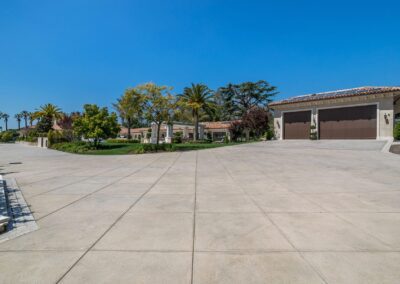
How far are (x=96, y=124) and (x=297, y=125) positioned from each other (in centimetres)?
2394

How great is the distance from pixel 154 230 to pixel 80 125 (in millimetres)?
27245

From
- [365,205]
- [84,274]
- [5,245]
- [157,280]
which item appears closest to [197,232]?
[157,280]

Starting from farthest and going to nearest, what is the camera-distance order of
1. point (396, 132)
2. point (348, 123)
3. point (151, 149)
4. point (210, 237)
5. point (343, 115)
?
point (343, 115), point (348, 123), point (151, 149), point (396, 132), point (210, 237)

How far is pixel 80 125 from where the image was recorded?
2731 cm

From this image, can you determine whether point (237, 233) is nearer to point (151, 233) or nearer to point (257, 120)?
point (151, 233)

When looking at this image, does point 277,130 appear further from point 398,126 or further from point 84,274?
point 84,274

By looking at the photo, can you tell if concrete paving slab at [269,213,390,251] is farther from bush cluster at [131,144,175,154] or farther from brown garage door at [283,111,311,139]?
brown garage door at [283,111,311,139]

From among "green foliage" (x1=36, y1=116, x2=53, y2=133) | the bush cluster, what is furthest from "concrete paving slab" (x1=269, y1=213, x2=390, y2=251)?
"green foliage" (x1=36, y1=116, x2=53, y2=133)

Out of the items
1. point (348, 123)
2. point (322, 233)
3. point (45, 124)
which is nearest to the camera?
point (322, 233)

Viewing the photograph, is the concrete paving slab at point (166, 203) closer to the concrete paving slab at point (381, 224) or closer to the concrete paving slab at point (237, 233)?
the concrete paving slab at point (237, 233)

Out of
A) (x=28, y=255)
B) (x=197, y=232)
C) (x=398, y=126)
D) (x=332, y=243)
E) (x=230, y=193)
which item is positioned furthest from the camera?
(x=398, y=126)

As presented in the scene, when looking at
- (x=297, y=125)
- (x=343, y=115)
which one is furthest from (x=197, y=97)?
(x=343, y=115)

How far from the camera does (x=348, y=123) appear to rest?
24516 millimetres

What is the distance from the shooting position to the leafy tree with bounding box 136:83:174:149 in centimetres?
2234
